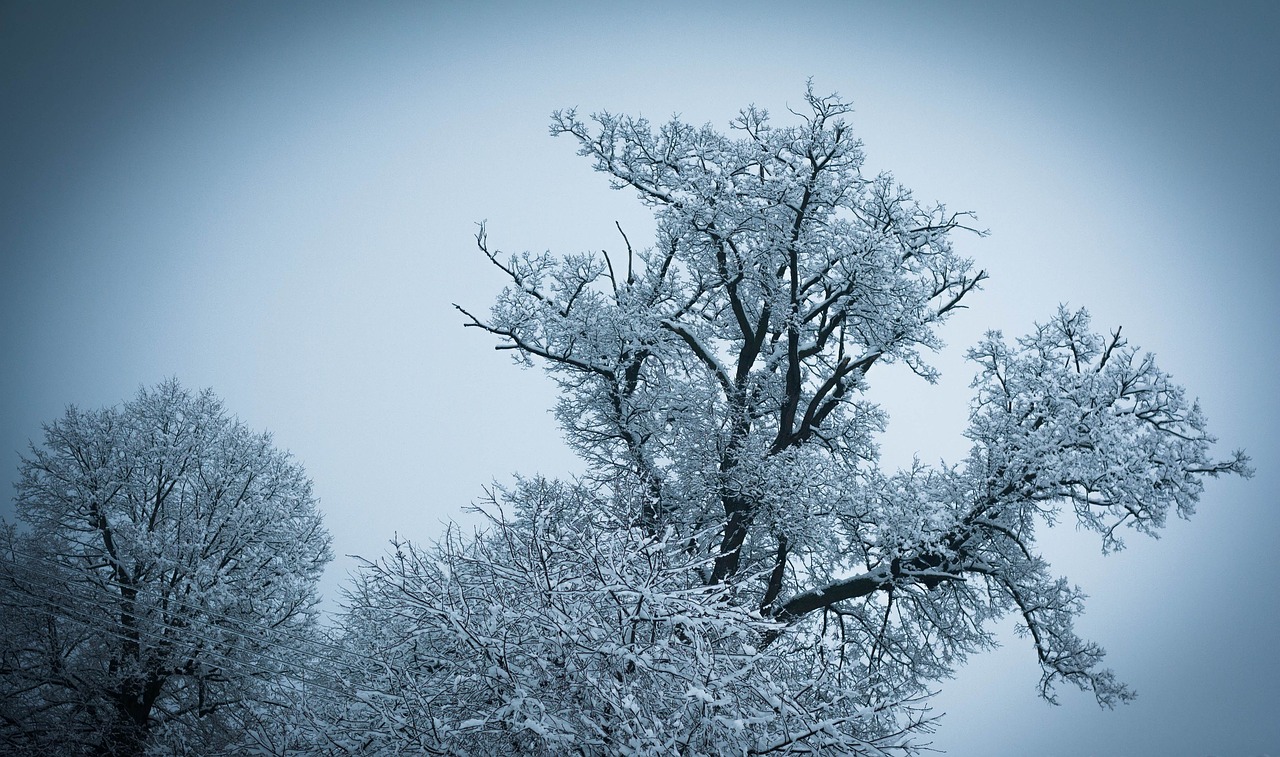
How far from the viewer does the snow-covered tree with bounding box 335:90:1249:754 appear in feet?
31.6

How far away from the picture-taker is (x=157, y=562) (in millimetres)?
11773

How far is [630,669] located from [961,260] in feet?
31.8

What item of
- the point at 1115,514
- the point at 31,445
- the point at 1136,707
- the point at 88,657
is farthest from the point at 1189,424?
the point at 31,445

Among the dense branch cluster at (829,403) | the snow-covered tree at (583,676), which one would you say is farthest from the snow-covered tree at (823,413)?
the snow-covered tree at (583,676)

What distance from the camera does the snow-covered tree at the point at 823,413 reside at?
962 centimetres

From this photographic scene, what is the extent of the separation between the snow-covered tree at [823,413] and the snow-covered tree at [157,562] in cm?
371

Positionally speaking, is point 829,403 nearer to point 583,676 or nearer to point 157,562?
point 583,676

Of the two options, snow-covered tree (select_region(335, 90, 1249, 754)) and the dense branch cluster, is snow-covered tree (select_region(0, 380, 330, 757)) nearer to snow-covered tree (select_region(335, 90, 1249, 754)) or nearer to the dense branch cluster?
snow-covered tree (select_region(335, 90, 1249, 754))

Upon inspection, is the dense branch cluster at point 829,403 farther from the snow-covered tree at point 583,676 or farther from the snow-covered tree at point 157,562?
the snow-covered tree at point 157,562

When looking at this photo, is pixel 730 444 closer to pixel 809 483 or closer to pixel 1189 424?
pixel 809 483

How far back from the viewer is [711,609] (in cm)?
506

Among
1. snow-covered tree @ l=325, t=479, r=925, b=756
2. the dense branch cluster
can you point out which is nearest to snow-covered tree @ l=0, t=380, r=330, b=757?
snow-covered tree @ l=325, t=479, r=925, b=756

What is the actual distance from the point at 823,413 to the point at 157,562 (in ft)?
34.7

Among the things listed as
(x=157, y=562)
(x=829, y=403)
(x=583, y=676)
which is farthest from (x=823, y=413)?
(x=157, y=562)
